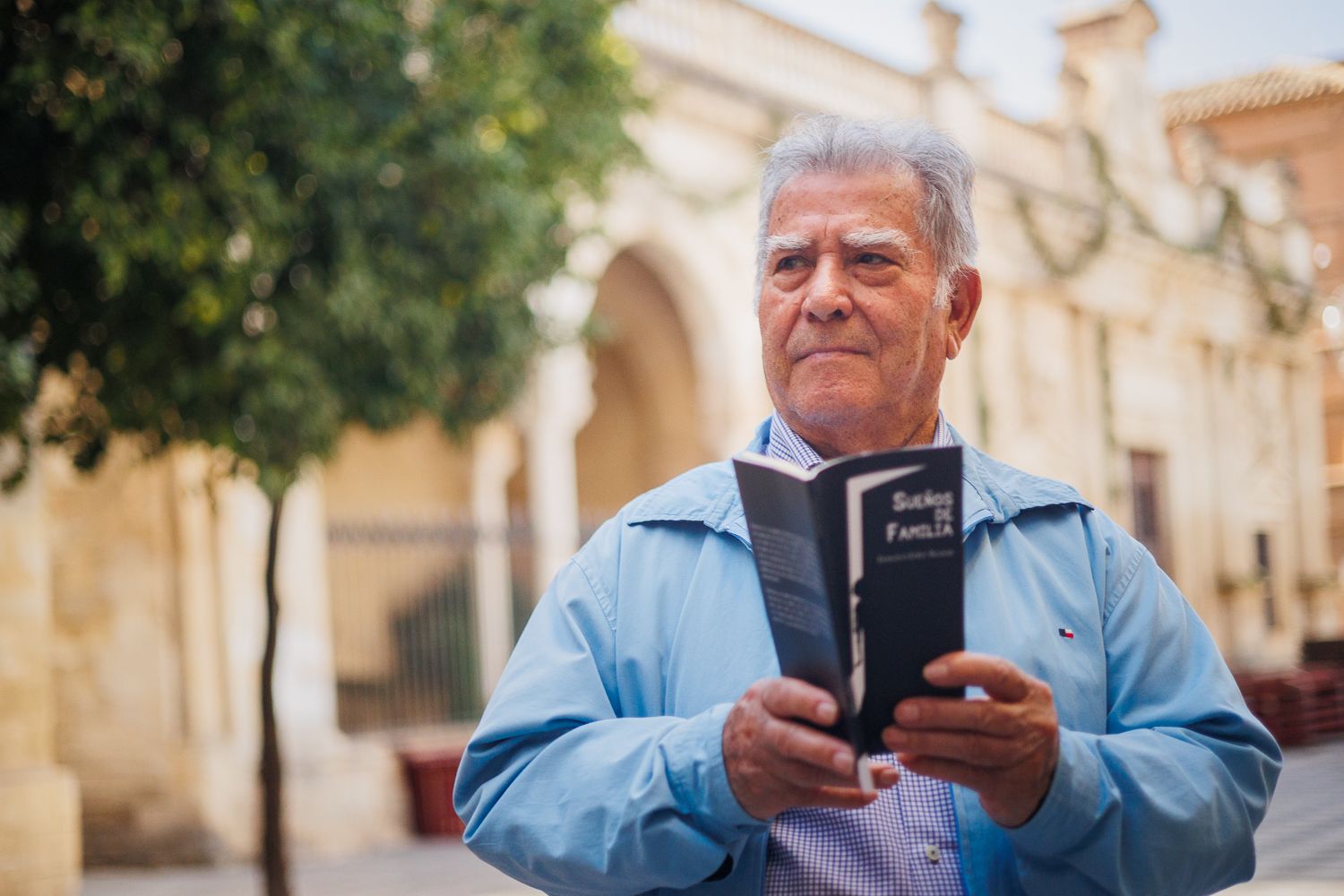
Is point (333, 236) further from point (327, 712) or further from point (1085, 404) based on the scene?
point (1085, 404)

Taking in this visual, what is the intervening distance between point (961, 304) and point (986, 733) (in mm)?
866

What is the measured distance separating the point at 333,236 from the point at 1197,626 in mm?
5029

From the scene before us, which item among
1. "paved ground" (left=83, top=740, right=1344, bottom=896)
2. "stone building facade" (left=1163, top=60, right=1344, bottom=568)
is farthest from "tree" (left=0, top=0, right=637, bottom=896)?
"stone building facade" (left=1163, top=60, right=1344, bottom=568)

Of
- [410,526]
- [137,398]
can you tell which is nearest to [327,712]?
[410,526]

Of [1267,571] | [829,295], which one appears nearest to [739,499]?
[829,295]

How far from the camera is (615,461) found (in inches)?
628

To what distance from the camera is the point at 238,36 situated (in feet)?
18.5

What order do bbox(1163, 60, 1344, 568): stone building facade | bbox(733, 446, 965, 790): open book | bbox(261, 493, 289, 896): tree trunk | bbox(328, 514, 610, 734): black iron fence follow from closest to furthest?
bbox(733, 446, 965, 790): open book < bbox(261, 493, 289, 896): tree trunk < bbox(328, 514, 610, 734): black iron fence < bbox(1163, 60, 1344, 568): stone building facade

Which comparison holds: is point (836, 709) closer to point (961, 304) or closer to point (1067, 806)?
point (1067, 806)

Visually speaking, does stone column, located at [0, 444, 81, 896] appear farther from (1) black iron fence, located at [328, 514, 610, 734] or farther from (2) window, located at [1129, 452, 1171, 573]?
(2) window, located at [1129, 452, 1171, 573]

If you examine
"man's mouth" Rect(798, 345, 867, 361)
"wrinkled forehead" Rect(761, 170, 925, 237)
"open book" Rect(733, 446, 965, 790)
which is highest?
"wrinkled forehead" Rect(761, 170, 925, 237)

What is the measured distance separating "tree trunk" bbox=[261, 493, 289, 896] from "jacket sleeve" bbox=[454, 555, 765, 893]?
4.78 metres

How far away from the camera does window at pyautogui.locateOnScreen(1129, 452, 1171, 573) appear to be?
72.4 ft

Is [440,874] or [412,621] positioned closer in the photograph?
[440,874]
